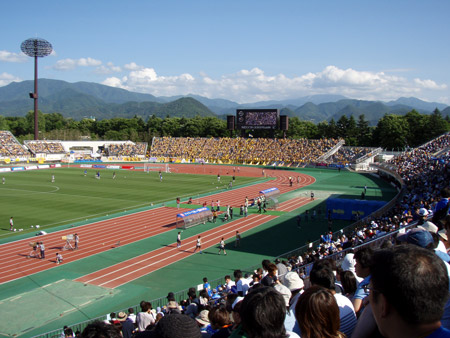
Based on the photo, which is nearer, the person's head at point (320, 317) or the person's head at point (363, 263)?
the person's head at point (320, 317)

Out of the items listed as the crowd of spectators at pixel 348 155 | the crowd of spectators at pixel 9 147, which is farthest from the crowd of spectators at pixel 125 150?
the crowd of spectators at pixel 348 155

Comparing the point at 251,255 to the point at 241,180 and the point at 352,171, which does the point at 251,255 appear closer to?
the point at 241,180

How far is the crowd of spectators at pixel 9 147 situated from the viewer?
91188 millimetres

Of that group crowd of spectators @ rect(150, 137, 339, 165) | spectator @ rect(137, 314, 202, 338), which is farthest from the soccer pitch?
spectator @ rect(137, 314, 202, 338)

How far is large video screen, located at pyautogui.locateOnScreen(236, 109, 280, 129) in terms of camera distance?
87062 mm

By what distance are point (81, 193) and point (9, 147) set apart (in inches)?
2279

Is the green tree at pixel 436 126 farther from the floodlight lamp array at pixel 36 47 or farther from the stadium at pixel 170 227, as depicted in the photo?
the floodlight lamp array at pixel 36 47

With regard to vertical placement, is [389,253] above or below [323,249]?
above

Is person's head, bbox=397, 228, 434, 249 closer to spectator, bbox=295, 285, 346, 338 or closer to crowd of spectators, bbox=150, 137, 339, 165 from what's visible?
spectator, bbox=295, 285, 346, 338

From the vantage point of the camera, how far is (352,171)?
246 feet

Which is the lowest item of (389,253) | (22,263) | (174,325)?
(22,263)

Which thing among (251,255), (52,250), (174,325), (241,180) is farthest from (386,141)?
(174,325)

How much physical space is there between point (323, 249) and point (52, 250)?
18.0 meters

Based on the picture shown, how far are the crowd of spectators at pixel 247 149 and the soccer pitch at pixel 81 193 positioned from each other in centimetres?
2689
